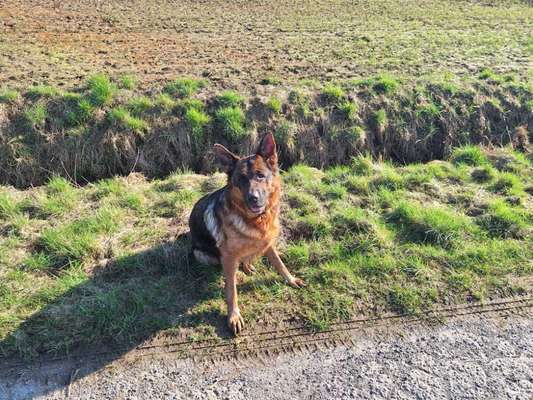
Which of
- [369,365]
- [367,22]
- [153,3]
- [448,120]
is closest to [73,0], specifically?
[153,3]

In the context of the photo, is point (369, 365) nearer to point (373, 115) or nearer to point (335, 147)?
point (335, 147)

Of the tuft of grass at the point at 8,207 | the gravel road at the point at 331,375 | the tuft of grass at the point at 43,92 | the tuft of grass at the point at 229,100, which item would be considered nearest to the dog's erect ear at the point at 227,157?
the gravel road at the point at 331,375

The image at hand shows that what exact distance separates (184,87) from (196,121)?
967mm

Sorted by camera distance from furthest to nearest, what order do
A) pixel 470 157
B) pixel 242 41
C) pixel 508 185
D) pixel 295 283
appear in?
pixel 242 41
pixel 470 157
pixel 508 185
pixel 295 283

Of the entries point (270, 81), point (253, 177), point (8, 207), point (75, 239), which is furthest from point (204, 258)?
point (270, 81)

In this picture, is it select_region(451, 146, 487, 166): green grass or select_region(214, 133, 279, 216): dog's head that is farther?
select_region(451, 146, 487, 166): green grass

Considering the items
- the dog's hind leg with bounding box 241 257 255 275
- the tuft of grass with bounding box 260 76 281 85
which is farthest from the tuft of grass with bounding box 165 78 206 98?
the dog's hind leg with bounding box 241 257 255 275

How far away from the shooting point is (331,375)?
3555 millimetres

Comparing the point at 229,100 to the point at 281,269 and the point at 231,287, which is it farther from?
the point at 231,287

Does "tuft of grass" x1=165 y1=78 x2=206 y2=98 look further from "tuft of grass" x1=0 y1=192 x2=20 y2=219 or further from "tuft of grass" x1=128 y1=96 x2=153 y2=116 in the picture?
"tuft of grass" x1=0 y1=192 x2=20 y2=219

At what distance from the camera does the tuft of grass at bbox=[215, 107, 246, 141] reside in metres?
7.07

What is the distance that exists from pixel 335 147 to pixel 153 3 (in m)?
9.42

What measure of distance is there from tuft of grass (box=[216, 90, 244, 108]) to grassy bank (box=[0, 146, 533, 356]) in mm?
1770

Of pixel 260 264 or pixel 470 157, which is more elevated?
pixel 470 157
